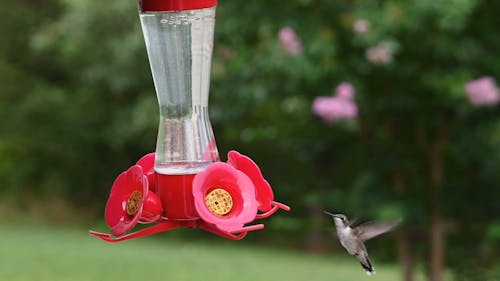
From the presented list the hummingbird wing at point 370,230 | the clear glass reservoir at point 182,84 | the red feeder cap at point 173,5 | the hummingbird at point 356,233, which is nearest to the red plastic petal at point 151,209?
the clear glass reservoir at point 182,84

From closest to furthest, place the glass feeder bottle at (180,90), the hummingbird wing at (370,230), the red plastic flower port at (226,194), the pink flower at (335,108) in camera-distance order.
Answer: the red plastic flower port at (226,194)
the glass feeder bottle at (180,90)
the hummingbird wing at (370,230)
the pink flower at (335,108)

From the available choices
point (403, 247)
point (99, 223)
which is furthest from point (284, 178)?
point (403, 247)

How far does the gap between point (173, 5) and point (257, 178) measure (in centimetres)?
64

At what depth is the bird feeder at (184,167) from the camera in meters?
2.92

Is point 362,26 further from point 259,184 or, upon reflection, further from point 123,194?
point 123,194

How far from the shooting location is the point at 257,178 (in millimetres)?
3109

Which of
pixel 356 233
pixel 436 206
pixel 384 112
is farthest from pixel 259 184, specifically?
Result: pixel 436 206

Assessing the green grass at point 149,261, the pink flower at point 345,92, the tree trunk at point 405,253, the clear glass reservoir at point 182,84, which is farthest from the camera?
the green grass at point 149,261

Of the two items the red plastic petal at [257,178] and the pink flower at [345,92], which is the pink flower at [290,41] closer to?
the pink flower at [345,92]

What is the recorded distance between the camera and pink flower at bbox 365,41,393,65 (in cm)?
721

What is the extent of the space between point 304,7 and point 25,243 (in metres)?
11.2

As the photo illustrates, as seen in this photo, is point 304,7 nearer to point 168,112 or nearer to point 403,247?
point 403,247

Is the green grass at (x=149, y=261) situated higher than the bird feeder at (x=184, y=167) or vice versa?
the green grass at (x=149, y=261)

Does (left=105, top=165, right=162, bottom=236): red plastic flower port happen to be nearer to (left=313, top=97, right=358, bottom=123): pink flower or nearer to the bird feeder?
the bird feeder
